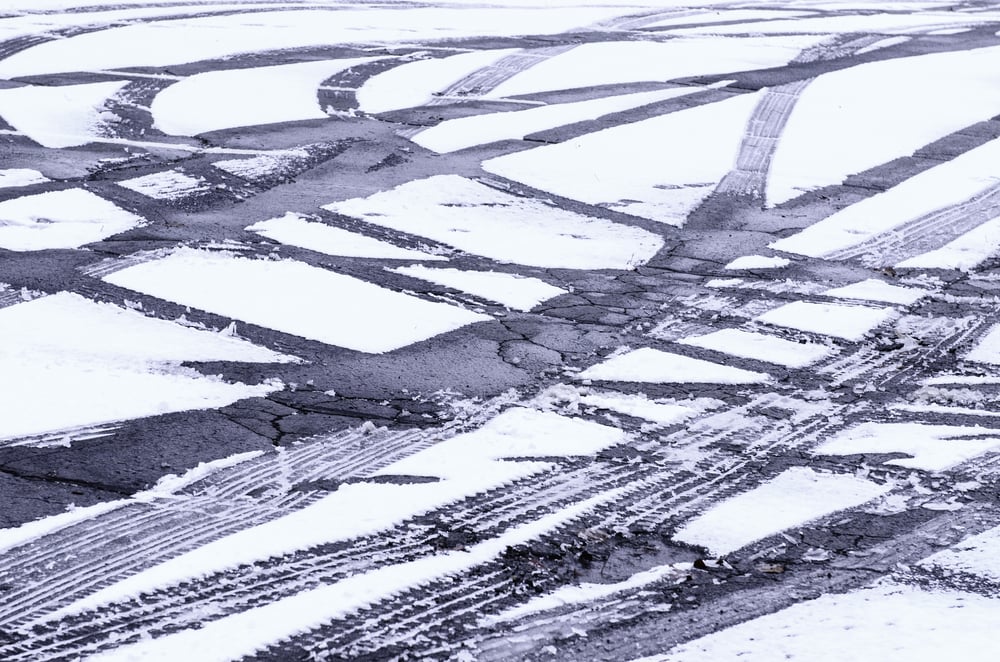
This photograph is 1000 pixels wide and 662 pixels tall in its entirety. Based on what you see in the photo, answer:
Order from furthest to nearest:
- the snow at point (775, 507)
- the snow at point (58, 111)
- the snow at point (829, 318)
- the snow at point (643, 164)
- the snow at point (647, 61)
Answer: the snow at point (647, 61), the snow at point (58, 111), the snow at point (643, 164), the snow at point (829, 318), the snow at point (775, 507)

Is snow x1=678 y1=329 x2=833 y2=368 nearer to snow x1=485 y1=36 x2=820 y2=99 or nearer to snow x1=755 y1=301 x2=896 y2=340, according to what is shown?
snow x1=755 y1=301 x2=896 y2=340

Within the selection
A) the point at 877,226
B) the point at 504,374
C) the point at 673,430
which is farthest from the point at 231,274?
the point at 877,226

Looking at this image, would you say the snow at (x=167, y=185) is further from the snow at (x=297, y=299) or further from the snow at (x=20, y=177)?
the snow at (x=297, y=299)

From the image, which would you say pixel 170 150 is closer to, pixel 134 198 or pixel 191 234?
pixel 134 198

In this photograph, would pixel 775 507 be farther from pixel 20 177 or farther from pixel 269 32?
pixel 269 32

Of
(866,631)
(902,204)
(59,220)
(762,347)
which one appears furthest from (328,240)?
(866,631)

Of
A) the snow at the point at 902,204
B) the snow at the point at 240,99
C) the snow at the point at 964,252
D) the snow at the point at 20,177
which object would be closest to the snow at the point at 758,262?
the snow at the point at 902,204
